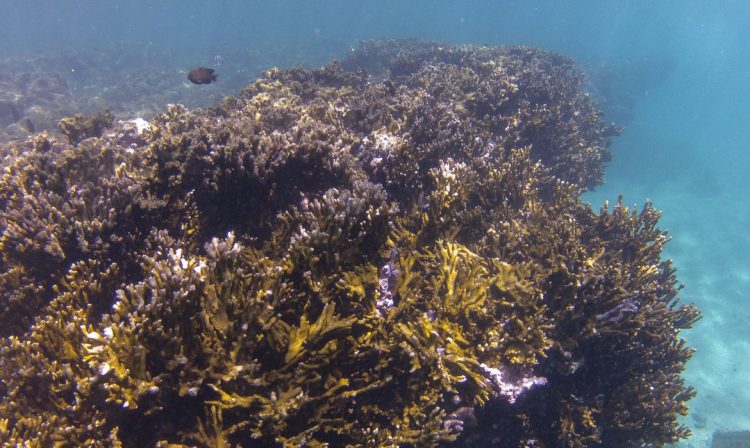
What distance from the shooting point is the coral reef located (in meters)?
3.01

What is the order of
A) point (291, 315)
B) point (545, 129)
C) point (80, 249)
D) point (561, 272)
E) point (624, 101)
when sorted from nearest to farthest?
point (291, 315)
point (80, 249)
point (561, 272)
point (545, 129)
point (624, 101)

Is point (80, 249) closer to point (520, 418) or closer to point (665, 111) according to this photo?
point (520, 418)

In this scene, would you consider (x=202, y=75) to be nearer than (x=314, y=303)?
No

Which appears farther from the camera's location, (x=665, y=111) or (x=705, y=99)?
(x=705, y=99)

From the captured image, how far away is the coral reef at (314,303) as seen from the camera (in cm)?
301

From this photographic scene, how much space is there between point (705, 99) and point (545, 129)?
299ft

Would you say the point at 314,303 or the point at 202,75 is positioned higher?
the point at 202,75

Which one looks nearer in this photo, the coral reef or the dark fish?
the coral reef

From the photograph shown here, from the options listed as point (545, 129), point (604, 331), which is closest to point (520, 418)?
point (604, 331)

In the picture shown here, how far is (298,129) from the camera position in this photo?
229 inches

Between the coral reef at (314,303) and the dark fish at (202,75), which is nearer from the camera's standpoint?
the coral reef at (314,303)

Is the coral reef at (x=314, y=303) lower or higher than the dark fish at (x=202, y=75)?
lower

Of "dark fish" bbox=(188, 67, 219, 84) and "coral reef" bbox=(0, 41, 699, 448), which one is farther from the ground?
"dark fish" bbox=(188, 67, 219, 84)

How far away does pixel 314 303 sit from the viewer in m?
3.71
